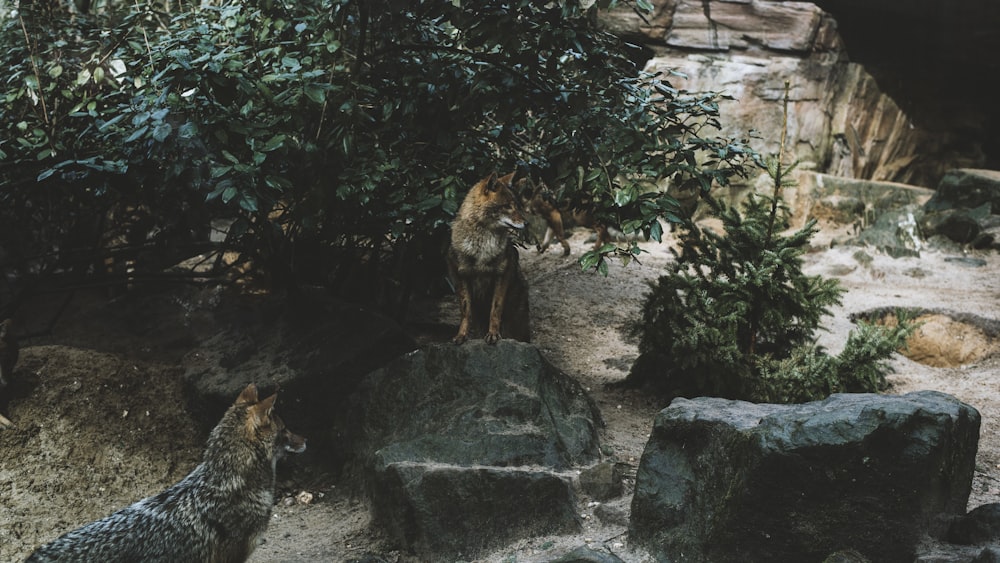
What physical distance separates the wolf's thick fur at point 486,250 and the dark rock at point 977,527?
3260 millimetres

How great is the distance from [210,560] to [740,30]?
43.8 feet

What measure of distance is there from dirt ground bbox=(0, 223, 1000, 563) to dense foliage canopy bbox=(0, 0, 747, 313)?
1.06m

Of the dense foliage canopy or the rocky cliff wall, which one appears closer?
the dense foliage canopy

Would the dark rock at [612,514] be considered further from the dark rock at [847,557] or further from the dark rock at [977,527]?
the dark rock at [977,527]

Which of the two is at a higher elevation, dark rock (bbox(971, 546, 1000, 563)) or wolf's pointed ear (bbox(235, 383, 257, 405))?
dark rock (bbox(971, 546, 1000, 563))

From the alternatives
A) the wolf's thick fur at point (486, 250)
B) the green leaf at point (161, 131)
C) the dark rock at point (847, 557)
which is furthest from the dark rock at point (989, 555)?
the green leaf at point (161, 131)

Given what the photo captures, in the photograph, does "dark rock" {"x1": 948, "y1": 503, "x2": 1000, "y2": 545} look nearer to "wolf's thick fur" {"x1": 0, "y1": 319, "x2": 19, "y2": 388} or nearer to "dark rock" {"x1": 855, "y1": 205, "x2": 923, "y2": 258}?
"wolf's thick fur" {"x1": 0, "y1": 319, "x2": 19, "y2": 388}

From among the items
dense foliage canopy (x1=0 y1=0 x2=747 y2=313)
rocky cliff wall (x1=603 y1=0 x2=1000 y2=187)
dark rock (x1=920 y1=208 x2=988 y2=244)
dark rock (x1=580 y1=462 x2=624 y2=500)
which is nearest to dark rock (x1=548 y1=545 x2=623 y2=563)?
dark rock (x1=580 y1=462 x2=624 y2=500)

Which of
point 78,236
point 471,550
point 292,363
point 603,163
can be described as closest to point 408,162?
point 603,163

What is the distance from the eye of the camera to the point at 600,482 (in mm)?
5520

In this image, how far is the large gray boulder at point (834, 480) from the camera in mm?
4074

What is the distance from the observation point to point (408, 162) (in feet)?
20.7

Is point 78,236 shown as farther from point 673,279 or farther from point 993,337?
point 993,337

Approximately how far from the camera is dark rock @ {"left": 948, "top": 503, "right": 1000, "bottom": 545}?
13.4ft
